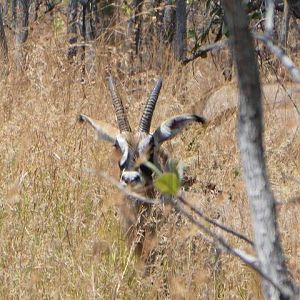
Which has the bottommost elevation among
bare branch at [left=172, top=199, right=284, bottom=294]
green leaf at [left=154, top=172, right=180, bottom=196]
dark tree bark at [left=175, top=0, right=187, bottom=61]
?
dark tree bark at [left=175, top=0, right=187, bottom=61]

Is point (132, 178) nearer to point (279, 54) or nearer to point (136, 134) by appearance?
point (136, 134)

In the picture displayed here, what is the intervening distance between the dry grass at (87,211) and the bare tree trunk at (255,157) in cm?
123

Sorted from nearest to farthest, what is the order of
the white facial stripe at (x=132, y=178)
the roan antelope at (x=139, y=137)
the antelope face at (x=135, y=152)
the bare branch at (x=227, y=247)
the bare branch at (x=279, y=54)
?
the bare branch at (x=227, y=247)
the bare branch at (x=279, y=54)
the white facial stripe at (x=132, y=178)
the antelope face at (x=135, y=152)
the roan antelope at (x=139, y=137)

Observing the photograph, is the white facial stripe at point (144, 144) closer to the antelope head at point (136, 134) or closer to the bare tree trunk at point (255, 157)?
the antelope head at point (136, 134)

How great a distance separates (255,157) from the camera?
4.03 feet

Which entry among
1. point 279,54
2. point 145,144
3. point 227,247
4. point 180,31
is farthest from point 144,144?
point 180,31

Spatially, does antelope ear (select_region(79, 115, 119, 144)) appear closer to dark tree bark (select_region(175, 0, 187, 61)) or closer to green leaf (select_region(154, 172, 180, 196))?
dark tree bark (select_region(175, 0, 187, 61))

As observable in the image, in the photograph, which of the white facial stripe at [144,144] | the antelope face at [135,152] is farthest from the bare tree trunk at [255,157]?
the white facial stripe at [144,144]

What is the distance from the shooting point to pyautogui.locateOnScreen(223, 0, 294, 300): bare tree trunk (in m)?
1.16

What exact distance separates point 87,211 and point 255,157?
127 inches

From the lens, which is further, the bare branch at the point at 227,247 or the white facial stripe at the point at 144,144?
the white facial stripe at the point at 144,144

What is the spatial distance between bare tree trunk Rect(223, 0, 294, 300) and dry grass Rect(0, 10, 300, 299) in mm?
1233

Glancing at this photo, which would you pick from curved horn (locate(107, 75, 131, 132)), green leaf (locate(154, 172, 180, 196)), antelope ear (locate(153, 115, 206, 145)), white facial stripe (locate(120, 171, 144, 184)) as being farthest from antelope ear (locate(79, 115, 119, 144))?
green leaf (locate(154, 172, 180, 196))

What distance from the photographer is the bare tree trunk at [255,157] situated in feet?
3.80
